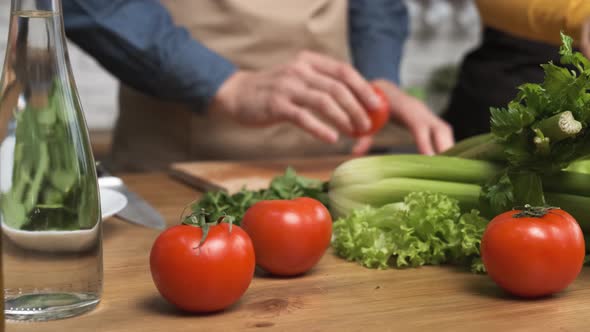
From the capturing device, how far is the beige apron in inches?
80.3

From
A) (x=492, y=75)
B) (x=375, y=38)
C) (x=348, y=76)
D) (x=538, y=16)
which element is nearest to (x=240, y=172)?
(x=348, y=76)

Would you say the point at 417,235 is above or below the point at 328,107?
below

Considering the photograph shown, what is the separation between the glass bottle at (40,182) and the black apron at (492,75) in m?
2.04

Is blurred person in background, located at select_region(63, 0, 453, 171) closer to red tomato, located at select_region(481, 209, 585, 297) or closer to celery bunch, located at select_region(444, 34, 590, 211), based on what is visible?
celery bunch, located at select_region(444, 34, 590, 211)

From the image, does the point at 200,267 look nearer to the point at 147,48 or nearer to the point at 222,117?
the point at 147,48

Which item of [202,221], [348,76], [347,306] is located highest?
[348,76]

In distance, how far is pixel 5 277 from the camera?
2.77 feet

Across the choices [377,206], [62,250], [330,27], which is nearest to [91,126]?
[330,27]

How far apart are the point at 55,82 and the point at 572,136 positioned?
0.58 m

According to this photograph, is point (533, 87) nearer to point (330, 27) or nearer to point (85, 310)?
point (85, 310)

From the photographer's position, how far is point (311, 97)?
1.75 meters

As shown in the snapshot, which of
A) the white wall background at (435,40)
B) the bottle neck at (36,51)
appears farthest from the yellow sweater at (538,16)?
the white wall background at (435,40)

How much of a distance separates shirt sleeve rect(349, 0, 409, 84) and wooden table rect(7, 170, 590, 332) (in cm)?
131

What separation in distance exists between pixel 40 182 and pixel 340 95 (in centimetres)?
97
